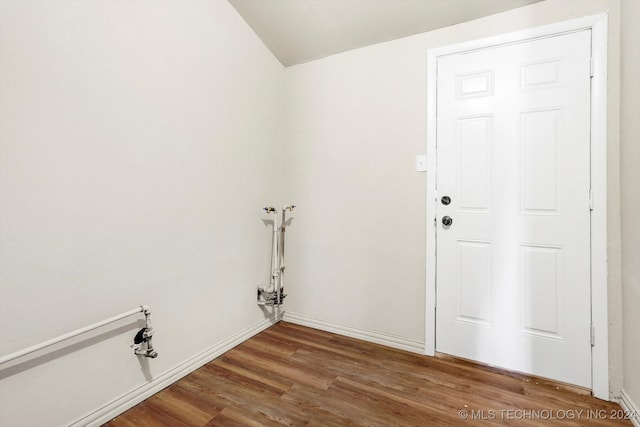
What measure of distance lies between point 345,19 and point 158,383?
8.35ft

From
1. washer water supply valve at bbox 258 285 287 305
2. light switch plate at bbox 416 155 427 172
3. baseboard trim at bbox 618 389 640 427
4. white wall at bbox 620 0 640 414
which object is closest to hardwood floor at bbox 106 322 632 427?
baseboard trim at bbox 618 389 640 427

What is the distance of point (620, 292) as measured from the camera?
5.15 feet

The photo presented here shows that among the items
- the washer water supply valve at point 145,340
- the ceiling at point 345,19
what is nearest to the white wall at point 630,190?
the ceiling at point 345,19

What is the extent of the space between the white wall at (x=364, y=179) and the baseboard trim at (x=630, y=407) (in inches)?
39.5

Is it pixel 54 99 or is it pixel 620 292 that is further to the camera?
pixel 620 292

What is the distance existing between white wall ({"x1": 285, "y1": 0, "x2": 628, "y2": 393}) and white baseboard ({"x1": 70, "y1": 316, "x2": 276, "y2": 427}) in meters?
0.61

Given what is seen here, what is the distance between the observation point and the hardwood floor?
4.71 ft

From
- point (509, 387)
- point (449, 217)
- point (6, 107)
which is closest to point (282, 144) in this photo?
point (449, 217)

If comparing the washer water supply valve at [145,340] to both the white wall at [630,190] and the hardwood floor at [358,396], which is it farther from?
the white wall at [630,190]

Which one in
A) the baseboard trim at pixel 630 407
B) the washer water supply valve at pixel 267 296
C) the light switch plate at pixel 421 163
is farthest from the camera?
the washer water supply valve at pixel 267 296

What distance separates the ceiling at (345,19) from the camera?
6.09ft

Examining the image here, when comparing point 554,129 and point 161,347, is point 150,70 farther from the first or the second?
point 554,129

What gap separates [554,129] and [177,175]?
2.21 meters

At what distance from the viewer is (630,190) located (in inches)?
57.9
